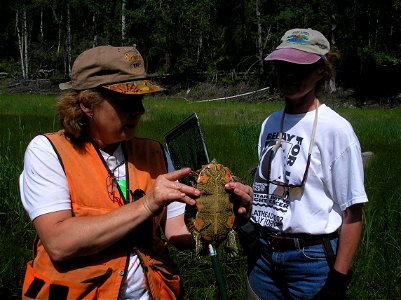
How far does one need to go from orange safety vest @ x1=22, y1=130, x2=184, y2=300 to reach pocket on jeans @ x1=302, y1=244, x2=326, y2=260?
68 cm

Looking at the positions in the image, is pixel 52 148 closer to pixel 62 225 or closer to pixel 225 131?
pixel 62 225

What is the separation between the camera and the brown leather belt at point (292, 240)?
246 centimetres

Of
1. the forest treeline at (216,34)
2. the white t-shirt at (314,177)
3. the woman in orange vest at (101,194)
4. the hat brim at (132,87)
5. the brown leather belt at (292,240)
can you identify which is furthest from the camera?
the forest treeline at (216,34)

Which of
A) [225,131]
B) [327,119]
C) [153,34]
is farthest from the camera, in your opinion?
[153,34]

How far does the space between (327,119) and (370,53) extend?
32363mm

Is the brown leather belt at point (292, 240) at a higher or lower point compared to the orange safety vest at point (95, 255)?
lower

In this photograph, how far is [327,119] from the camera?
2428mm

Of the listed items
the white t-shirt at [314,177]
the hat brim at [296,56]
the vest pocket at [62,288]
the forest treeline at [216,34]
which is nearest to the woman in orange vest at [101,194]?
the vest pocket at [62,288]

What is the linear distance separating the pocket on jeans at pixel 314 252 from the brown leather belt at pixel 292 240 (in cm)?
2

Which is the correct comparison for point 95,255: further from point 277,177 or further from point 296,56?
point 296,56

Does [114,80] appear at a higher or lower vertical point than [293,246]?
higher

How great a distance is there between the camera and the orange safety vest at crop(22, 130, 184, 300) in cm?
189

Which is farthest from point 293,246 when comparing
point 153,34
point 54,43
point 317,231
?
point 54,43

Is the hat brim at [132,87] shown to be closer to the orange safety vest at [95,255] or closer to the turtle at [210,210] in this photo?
the orange safety vest at [95,255]
